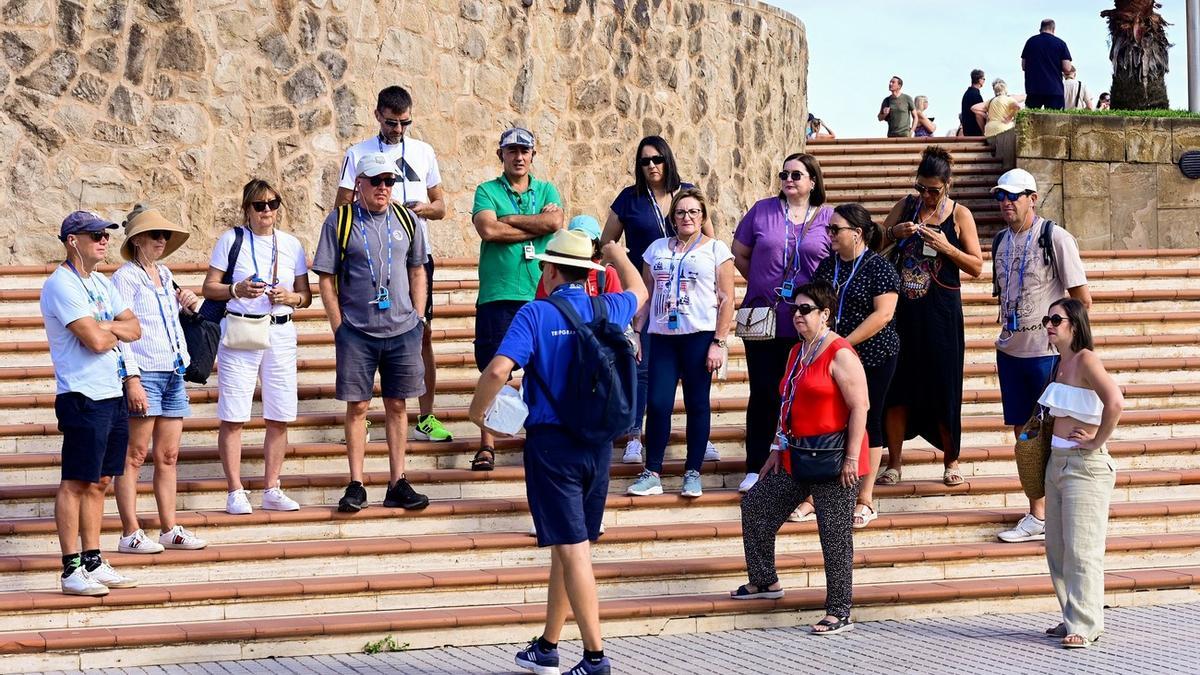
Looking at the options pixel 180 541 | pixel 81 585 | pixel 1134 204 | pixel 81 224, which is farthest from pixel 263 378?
pixel 1134 204

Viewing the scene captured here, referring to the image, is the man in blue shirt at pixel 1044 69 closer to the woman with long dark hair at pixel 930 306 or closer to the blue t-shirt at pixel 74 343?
the woman with long dark hair at pixel 930 306

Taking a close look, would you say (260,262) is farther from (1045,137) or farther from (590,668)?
(1045,137)

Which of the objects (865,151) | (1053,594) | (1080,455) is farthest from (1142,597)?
(865,151)

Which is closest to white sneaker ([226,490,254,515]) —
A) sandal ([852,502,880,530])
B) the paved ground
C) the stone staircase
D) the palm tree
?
the stone staircase

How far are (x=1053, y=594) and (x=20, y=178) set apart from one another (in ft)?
26.2

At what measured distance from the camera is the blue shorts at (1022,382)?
872 cm

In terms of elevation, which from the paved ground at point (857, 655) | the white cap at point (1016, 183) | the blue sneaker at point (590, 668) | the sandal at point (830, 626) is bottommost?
the paved ground at point (857, 655)

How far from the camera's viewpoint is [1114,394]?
7.22 meters

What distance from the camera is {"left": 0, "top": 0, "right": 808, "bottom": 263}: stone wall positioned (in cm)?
1207

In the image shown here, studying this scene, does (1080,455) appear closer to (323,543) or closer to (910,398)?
(910,398)

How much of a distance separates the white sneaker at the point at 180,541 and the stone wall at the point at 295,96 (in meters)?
4.91

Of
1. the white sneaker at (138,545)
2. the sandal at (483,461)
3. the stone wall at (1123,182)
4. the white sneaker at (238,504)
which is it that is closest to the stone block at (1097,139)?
the stone wall at (1123,182)

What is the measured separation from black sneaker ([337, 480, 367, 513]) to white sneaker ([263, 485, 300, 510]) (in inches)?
9.5

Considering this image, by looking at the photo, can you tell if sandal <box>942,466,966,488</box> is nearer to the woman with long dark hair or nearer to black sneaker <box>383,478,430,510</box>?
the woman with long dark hair
